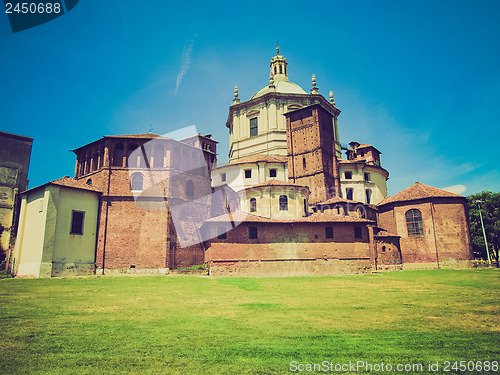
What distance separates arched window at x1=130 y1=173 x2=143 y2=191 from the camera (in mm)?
32844

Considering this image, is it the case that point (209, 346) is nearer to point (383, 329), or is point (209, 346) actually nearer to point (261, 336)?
point (261, 336)

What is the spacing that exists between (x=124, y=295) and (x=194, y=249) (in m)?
18.8

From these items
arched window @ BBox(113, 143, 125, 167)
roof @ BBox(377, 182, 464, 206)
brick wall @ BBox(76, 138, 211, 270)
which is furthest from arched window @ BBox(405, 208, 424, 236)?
arched window @ BBox(113, 143, 125, 167)

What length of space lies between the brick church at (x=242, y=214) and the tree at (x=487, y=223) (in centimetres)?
1308

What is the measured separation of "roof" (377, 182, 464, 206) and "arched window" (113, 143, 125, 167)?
29.9m

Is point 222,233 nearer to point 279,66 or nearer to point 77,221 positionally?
point 77,221

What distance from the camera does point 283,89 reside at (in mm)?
48500

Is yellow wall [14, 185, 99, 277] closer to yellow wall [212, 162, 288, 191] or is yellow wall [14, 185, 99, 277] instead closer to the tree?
yellow wall [212, 162, 288, 191]

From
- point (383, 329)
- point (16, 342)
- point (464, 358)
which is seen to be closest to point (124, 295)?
point (16, 342)

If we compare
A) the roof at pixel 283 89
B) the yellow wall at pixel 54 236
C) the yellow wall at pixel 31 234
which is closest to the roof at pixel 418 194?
the roof at pixel 283 89

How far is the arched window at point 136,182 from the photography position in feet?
108

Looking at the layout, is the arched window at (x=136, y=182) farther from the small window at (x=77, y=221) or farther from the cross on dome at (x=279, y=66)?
the cross on dome at (x=279, y=66)

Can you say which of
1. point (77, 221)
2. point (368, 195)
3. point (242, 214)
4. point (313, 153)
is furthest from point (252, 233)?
point (368, 195)

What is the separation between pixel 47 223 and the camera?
27.7 m
